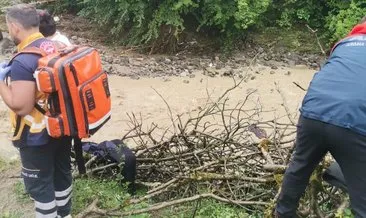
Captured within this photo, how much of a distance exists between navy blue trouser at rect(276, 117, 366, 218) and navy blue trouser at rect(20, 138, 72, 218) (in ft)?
4.83

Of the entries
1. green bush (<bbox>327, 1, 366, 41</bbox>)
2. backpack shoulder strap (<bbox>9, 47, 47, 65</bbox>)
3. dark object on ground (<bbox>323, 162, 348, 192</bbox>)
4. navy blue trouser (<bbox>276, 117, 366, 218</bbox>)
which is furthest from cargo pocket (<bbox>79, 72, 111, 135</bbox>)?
green bush (<bbox>327, 1, 366, 41</bbox>)

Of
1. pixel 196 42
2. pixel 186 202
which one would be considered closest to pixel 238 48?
pixel 196 42

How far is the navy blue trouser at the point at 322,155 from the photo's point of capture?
2.63 m

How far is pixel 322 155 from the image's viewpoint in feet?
9.48

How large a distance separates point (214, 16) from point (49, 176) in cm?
784

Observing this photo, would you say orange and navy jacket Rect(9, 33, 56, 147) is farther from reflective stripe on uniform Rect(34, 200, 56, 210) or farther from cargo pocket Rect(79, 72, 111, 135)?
reflective stripe on uniform Rect(34, 200, 56, 210)

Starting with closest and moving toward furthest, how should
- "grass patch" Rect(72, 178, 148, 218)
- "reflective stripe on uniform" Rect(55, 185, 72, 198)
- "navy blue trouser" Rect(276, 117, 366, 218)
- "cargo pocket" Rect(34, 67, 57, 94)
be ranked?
1. "navy blue trouser" Rect(276, 117, 366, 218)
2. "cargo pocket" Rect(34, 67, 57, 94)
3. "reflective stripe on uniform" Rect(55, 185, 72, 198)
4. "grass patch" Rect(72, 178, 148, 218)

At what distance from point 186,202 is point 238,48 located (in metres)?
8.04

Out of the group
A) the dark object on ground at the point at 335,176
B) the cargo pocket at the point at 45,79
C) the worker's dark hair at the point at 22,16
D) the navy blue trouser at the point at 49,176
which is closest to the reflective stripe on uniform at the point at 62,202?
the navy blue trouser at the point at 49,176

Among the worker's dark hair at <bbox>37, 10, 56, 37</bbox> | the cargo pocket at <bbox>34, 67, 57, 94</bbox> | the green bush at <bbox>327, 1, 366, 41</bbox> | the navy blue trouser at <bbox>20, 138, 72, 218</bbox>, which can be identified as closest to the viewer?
the cargo pocket at <bbox>34, 67, 57, 94</bbox>

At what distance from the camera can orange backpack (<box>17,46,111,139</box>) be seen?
2967 mm

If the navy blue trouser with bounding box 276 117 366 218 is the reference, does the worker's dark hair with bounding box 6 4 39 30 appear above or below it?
above

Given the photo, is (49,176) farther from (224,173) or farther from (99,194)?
(224,173)

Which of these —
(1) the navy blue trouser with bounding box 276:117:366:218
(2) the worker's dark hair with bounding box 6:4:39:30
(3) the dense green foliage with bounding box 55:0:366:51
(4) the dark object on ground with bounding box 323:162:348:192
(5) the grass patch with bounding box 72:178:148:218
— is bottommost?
(3) the dense green foliage with bounding box 55:0:366:51
